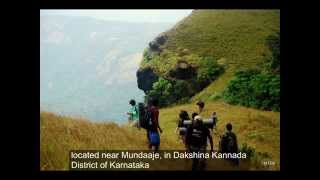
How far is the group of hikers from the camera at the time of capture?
527 inches

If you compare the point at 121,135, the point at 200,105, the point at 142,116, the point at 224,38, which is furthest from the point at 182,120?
the point at 224,38

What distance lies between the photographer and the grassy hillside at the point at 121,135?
13.4 metres

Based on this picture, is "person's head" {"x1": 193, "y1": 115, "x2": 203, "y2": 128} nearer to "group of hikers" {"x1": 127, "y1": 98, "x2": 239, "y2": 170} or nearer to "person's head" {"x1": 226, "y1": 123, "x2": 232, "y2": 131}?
"group of hikers" {"x1": 127, "y1": 98, "x2": 239, "y2": 170}

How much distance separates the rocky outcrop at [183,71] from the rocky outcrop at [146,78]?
38 cm

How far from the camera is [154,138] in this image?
13.6 m

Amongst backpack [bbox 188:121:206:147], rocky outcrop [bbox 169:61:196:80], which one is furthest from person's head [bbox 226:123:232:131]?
rocky outcrop [bbox 169:61:196:80]

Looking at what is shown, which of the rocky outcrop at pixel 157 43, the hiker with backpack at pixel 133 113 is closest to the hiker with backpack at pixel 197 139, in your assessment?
the hiker with backpack at pixel 133 113

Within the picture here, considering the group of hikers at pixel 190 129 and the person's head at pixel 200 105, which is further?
the person's head at pixel 200 105

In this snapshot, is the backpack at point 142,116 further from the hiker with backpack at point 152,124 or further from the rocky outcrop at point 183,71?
the rocky outcrop at point 183,71

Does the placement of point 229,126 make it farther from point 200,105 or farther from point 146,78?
point 146,78

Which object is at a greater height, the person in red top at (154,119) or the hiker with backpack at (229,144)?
the person in red top at (154,119)
